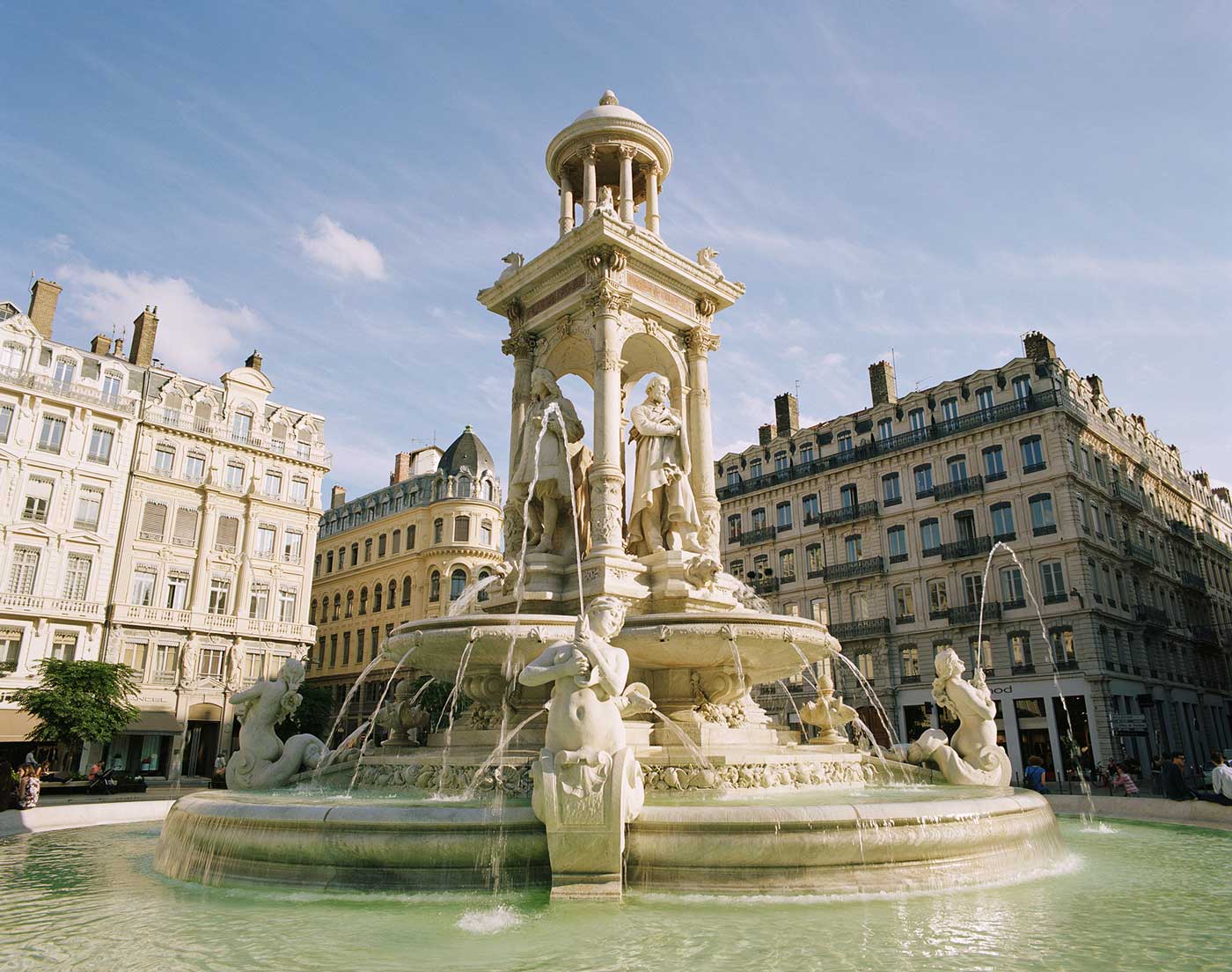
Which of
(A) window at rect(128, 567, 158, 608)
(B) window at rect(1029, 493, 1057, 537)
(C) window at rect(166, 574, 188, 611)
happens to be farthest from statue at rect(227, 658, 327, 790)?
(B) window at rect(1029, 493, 1057, 537)

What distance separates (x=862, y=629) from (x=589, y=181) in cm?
3409

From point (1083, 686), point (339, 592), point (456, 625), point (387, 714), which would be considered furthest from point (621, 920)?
point (339, 592)

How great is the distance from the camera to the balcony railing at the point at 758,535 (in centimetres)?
5138

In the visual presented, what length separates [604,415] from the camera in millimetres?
13242

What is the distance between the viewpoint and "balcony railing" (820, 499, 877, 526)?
46.4 meters

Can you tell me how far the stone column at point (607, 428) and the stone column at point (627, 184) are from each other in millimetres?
2267

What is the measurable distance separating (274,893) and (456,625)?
163 inches

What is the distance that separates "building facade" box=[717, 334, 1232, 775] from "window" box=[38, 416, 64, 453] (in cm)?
3674

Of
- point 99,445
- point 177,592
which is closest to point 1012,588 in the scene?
point 177,592

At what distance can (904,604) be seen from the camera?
43875 mm

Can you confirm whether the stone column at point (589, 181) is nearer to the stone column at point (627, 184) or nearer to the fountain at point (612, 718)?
the fountain at point (612, 718)

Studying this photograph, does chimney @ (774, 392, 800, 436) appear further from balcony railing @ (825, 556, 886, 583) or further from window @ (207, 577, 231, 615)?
window @ (207, 577, 231, 615)

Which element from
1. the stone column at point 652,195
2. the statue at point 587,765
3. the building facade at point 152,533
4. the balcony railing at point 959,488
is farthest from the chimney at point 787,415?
the statue at point 587,765

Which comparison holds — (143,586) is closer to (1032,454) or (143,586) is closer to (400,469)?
(400,469)
